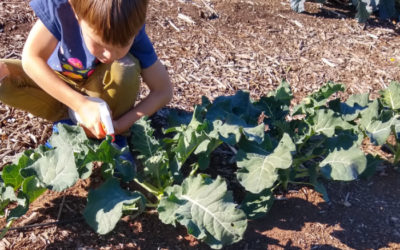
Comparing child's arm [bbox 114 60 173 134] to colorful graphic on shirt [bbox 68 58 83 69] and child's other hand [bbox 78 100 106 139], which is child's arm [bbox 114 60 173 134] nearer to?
child's other hand [bbox 78 100 106 139]

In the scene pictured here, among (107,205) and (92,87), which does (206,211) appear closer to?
(107,205)

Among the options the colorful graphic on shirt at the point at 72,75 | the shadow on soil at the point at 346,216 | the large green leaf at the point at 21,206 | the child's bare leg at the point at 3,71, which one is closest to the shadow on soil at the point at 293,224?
the shadow on soil at the point at 346,216

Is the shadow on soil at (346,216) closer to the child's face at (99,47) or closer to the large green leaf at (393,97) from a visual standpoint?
the large green leaf at (393,97)

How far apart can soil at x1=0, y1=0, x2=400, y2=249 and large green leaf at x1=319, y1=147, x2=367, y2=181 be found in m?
0.30

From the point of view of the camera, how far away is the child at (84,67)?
1.89 m

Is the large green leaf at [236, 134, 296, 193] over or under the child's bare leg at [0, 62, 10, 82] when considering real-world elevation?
under

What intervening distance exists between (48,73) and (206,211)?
103cm

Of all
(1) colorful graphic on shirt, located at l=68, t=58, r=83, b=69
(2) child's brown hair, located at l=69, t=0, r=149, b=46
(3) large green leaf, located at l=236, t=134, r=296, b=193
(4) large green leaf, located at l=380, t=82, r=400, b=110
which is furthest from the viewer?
(4) large green leaf, located at l=380, t=82, r=400, b=110

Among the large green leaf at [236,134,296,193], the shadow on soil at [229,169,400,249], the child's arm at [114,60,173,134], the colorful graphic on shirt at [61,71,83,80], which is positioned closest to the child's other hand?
the child's arm at [114,60,173,134]

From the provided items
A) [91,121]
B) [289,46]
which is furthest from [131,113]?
[289,46]

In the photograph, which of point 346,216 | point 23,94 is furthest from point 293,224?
point 23,94

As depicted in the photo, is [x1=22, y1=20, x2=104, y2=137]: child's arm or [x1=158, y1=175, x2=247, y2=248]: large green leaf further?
[x1=22, y1=20, x2=104, y2=137]: child's arm

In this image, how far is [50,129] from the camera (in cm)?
282

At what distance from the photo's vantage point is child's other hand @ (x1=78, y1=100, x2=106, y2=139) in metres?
2.22
